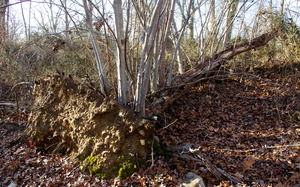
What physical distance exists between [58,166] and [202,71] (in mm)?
3754

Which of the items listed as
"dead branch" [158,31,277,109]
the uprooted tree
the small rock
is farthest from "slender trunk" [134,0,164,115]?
"dead branch" [158,31,277,109]

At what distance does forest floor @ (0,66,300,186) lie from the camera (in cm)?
268

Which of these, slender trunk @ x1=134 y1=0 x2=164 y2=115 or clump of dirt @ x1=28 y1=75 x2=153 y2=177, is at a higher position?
slender trunk @ x1=134 y1=0 x2=164 y2=115

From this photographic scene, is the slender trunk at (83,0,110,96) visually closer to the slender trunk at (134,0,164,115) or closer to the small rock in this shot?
the slender trunk at (134,0,164,115)

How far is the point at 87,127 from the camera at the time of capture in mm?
3043

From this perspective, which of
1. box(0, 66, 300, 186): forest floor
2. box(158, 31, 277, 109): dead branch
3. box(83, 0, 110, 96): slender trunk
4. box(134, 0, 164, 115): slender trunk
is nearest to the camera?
box(0, 66, 300, 186): forest floor

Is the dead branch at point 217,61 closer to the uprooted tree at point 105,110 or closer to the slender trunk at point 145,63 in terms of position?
the uprooted tree at point 105,110

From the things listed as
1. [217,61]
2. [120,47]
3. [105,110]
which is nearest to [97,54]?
[120,47]

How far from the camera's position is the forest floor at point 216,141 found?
268 centimetres

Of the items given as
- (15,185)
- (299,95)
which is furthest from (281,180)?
(15,185)

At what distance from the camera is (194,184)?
8.03 feet

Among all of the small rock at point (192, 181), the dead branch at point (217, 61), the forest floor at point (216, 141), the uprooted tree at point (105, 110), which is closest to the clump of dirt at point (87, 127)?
the uprooted tree at point (105, 110)

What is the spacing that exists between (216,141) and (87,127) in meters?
2.26

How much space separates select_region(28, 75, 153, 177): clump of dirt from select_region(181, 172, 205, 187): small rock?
670 millimetres
